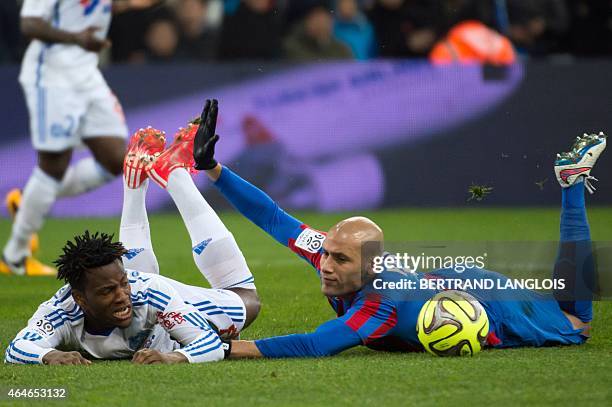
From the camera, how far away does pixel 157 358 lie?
553cm

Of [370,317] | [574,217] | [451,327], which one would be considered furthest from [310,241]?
[574,217]

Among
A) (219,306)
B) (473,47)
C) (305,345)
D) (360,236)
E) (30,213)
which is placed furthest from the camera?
Result: (473,47)

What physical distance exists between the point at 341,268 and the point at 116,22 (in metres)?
9.10

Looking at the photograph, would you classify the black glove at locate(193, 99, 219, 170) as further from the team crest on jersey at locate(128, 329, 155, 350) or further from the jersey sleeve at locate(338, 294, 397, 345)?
the jersey sleeve at locate(338, 294, 397, 345)

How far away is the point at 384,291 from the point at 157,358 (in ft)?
3.75

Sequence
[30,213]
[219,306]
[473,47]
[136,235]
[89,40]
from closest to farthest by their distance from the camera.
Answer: [219,306] → [136,235] → [30,213] → [89,40] → [473,47]

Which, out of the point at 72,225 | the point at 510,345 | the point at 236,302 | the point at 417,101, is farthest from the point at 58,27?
the point at 510,345

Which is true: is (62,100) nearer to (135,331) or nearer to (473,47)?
(135,331)

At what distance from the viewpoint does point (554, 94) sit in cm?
945

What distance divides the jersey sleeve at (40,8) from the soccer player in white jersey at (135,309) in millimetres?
4307

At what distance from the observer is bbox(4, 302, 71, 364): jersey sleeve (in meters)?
5.59

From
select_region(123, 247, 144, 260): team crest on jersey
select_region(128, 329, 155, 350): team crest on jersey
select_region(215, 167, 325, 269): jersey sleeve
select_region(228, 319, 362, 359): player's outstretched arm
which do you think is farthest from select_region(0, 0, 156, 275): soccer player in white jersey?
select_region(228, 319, 362, 359): player's outstretched arm

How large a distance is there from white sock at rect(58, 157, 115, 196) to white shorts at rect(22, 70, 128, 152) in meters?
0.34

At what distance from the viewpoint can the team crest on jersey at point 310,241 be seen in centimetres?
651
